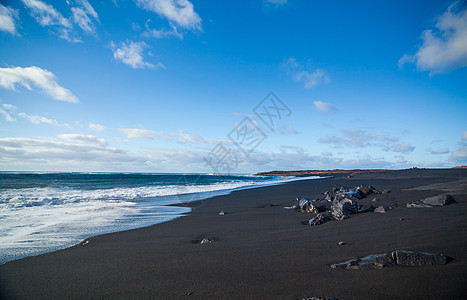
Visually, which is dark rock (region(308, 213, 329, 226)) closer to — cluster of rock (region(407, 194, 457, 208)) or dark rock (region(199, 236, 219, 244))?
dark rock (region(199, 236, 219, 244))

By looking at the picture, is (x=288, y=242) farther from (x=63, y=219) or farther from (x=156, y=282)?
(x=63, y=219)

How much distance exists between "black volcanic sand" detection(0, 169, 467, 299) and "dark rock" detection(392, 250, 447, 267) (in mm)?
76

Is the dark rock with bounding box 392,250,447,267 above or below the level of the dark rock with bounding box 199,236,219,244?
above

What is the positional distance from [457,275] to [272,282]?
175 centimetres

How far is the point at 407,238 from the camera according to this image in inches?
136

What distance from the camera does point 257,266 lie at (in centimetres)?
290

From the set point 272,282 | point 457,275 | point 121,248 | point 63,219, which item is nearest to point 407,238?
point 457,275

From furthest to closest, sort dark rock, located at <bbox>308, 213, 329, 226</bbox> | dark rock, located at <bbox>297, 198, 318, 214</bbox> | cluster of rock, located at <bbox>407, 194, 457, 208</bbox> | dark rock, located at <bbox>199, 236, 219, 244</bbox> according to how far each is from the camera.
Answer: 1. dark rock, located at <bbox>297, 198, 318, 214</bbox>
2. cluster of rock, located at <bbox>407, 194, 457, 208</bbox>
3. dark rock, located at <bbox>308, 213, 329, 226</bbox>
4. dark rock, located at <bbox>199, 236, 219, 244</bbox>

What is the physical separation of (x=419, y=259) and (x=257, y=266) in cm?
179

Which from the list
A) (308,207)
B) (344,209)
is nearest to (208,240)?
(344,209)

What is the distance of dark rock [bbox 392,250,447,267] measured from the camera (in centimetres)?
247

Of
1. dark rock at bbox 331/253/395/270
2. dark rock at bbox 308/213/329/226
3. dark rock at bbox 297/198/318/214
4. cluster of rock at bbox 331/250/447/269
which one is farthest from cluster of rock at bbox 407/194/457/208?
dark rock at bbox 331/253/395/270

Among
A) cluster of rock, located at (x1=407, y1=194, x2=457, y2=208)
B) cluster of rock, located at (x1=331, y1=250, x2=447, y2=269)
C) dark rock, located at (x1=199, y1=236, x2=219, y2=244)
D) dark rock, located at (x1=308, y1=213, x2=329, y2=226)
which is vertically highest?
cluster of rock, located at (x1=407, y1=194, x2=457, y2=208)

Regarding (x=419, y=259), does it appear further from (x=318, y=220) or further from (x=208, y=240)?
(x=208, y=240)
